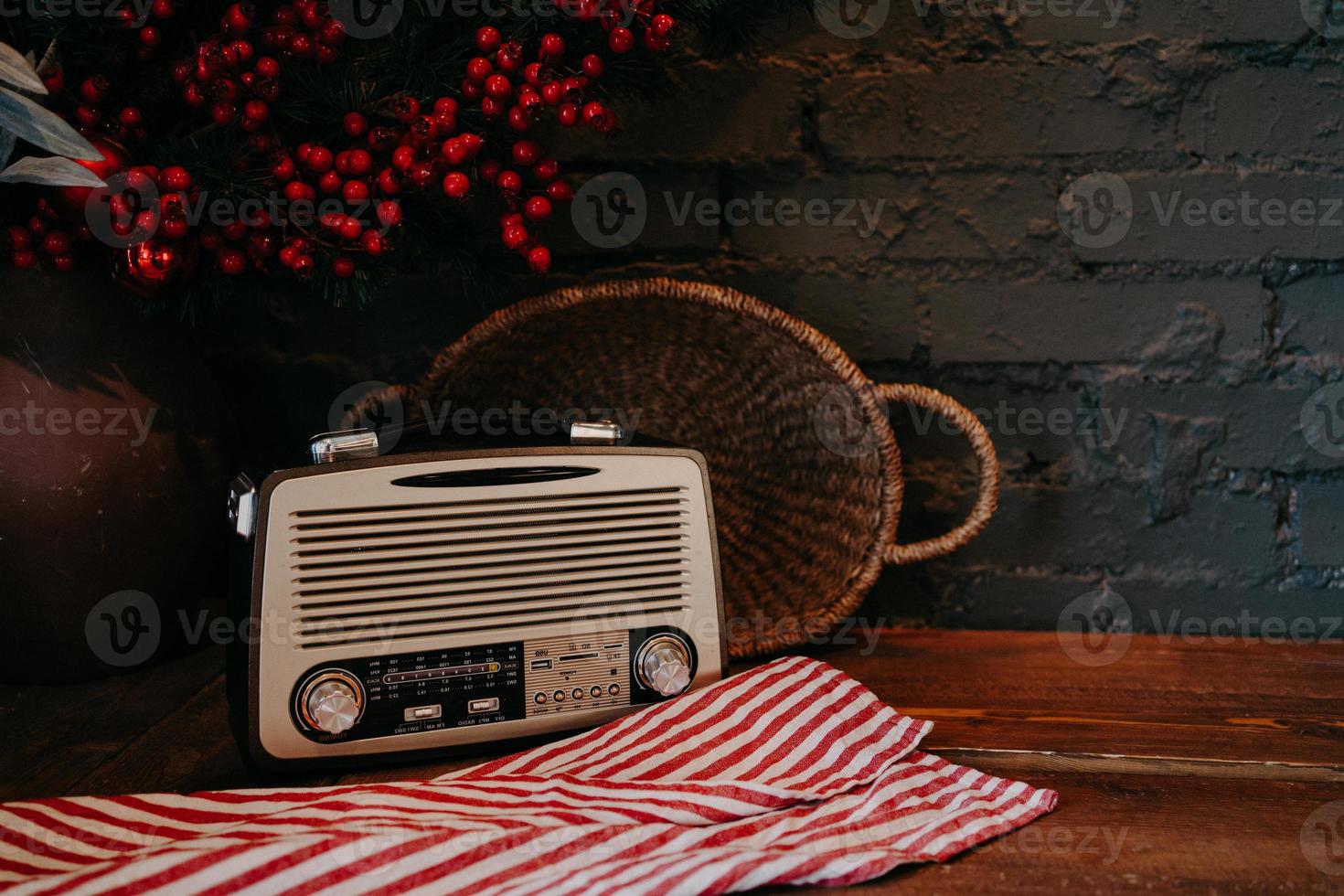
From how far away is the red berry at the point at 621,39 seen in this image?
0.79 m

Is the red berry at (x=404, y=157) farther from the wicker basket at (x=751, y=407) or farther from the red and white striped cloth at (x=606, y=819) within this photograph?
the red and white striped cloth at (x=606, y=819)

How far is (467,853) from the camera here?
60 cm

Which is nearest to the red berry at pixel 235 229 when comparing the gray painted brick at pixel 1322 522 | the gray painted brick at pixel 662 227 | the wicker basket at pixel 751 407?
the wicker basket at pixel 751 407

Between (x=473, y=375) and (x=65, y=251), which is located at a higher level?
(x=65, y=251)

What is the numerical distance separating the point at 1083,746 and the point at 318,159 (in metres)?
0.80

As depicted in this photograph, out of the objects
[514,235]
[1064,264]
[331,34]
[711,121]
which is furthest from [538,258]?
[1064,264]

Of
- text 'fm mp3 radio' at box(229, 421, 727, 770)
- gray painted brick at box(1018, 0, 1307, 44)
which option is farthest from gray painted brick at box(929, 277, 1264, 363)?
text 'fm mp3 radio' at box(229, 421, 727, 770)

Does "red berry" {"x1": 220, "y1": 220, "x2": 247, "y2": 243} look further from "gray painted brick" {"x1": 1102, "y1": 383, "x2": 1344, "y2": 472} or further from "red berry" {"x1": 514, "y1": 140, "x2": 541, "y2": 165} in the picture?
"gray painted brick" {"x1": 1102, "y1": 383, "x2": 1344, "y2": 472}

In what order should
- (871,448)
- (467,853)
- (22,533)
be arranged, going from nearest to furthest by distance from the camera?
(467,853), (22,533), (871,448)

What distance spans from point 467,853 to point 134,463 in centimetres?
52

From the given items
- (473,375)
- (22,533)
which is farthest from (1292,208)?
(22,533)

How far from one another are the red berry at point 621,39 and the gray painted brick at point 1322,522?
86 centimetres

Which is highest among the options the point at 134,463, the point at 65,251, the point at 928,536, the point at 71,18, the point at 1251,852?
the point at 71,18

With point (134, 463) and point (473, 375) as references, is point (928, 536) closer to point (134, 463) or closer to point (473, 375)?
point (473, 375)
